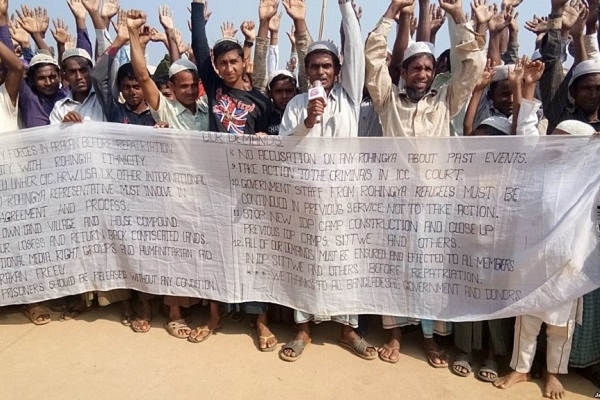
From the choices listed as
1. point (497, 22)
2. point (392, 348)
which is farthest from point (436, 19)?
point (392, 348)

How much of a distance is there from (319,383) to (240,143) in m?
1.69

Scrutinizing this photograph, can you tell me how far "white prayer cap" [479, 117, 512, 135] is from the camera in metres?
3.37

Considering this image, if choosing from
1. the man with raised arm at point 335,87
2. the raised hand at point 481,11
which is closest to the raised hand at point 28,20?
the man with raised arm at point 335,87

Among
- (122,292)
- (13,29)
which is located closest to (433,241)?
(122,292)

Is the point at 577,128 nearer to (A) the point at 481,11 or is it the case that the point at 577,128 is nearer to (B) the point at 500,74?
(B) the point at 500,74

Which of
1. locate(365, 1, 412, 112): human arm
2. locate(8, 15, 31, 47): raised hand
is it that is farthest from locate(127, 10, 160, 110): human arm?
locate(8, 15, 31, 47): raised hand

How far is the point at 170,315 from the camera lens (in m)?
3.84

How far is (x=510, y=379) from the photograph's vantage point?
3117mm

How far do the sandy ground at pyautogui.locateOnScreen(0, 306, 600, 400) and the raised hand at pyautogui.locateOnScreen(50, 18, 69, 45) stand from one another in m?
3.53

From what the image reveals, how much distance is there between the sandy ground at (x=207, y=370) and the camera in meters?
3.02

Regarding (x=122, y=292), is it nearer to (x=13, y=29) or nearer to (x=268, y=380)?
(x=268, y=380)

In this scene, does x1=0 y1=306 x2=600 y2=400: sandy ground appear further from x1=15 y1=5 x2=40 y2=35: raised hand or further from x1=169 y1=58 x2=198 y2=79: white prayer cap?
x1=15 y1=5 x2=40 y2=35: raised hand

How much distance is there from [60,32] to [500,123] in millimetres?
5100

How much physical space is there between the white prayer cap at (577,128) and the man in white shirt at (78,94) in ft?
11.1
